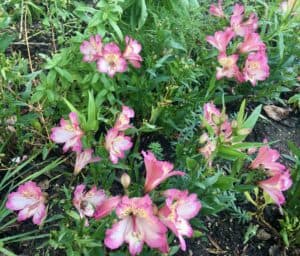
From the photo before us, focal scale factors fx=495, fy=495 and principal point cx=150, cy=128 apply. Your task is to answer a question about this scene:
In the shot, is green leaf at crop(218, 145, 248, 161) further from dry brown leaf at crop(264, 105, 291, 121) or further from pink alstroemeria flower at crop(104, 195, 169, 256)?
dry brown leaf at crop(264, 105, 291, 121)

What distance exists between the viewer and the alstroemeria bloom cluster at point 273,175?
4.99ft

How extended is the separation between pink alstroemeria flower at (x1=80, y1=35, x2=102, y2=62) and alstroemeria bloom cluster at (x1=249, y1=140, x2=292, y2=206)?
2.19ft

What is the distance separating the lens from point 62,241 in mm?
1447

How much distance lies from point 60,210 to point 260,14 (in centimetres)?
140

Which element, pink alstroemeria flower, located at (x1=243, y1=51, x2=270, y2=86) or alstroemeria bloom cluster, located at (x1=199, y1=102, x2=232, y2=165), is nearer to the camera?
alstroemeria bloom cluster, located at (x1=199, y1=102, x2=232, y2=165)

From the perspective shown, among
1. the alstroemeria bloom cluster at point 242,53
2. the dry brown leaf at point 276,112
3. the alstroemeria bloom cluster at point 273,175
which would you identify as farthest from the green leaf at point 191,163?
the dry brown leaf at point 276,112

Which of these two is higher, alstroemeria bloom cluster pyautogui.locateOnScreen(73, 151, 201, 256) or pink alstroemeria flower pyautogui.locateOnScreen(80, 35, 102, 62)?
pink alstroemeria flower pyautogui.locateOnScreen(80, 35, 102, 62)

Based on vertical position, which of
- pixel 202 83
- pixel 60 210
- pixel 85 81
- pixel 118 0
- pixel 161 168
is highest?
pixel 118 0

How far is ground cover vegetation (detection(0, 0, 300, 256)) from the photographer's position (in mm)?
1581

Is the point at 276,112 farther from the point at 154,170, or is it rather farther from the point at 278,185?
the point at 154,170

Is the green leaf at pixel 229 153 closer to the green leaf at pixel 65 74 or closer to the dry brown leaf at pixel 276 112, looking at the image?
the green leaf at pixel 65 74

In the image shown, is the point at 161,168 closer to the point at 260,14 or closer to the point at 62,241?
the point at 62,241

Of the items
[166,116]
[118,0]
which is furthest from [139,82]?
[118,0]

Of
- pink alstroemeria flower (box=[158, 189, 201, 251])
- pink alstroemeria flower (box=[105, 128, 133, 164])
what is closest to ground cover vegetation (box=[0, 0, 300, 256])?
pink alstroemeria flower (box=[105, 128, 133, 164])
